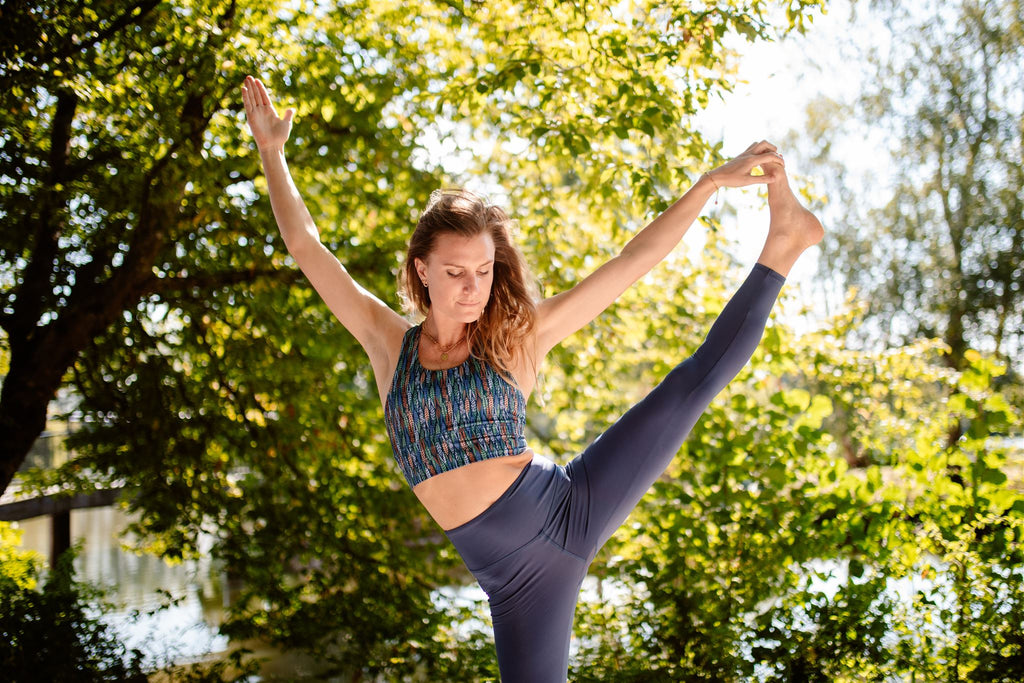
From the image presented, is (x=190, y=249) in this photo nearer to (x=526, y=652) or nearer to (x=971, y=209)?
(x=526, y=652)

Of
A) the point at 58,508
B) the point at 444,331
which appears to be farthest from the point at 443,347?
the point at 58,508

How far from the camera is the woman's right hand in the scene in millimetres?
2135

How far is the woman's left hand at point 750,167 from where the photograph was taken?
2004 millimetres

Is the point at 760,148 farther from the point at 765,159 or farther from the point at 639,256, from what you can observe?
the point at 639,256

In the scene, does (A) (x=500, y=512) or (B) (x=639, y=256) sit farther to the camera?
(B) (x=639, y=256)

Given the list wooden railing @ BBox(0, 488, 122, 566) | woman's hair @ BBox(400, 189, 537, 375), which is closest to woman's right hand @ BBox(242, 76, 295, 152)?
woman's hair @ BBox(400, 189, 537, 375)

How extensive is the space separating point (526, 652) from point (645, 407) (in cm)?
60

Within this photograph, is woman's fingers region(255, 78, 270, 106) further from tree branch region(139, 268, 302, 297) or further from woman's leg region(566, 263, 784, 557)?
tree branch region(139, 268, 302, 297)

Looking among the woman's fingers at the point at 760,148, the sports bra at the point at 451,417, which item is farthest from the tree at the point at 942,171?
the sports bra at the point at 451,417

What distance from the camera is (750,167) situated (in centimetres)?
200

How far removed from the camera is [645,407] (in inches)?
73.6

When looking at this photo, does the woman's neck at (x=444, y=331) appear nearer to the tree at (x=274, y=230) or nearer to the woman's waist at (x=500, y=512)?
the woman's waist at (x=500, y=512)

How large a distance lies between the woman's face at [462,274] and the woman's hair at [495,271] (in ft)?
0.08

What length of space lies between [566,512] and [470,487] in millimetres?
225
